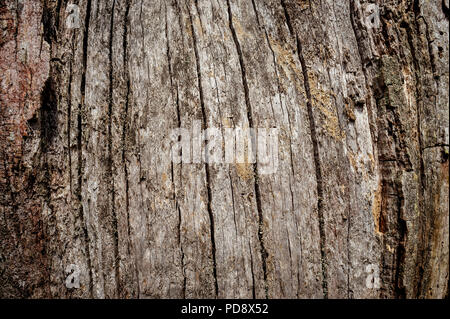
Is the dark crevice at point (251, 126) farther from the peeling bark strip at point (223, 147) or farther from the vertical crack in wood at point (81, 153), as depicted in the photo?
the vertical crack in wood at point (81, 153)

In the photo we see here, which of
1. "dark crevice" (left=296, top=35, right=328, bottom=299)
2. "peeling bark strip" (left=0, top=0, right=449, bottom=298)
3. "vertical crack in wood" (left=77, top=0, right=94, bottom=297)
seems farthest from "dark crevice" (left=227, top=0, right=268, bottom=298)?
"vertical crack in wood" (left=77, top=0, right=94, bottom=297)

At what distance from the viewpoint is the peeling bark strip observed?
1.53 m

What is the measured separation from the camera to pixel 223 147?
1.56 meters

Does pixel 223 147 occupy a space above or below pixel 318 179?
above

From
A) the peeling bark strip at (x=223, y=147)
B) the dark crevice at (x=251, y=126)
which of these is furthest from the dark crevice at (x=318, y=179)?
the dark crevice at (x=251, y=126)

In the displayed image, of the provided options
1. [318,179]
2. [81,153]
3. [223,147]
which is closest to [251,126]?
[223,147]

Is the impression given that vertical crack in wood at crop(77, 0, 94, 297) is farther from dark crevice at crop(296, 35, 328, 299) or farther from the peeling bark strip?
dark crevice at crop(296, 35, 328, 299)

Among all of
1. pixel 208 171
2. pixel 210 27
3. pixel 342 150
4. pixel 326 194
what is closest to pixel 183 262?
pixel 208 171

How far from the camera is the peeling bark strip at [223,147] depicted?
1528 millimetres

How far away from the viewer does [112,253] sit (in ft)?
5.05

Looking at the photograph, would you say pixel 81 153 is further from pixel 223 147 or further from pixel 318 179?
pixel 318 179

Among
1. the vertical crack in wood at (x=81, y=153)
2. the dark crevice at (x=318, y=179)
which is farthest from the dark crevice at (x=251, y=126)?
the vertical crack in wood at (x=81, y=153)

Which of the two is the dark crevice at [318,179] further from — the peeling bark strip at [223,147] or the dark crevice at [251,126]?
the dark crevice at [251,126]

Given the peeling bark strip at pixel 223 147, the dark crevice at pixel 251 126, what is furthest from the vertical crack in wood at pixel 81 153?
the dark crevice at pixel 251 126
